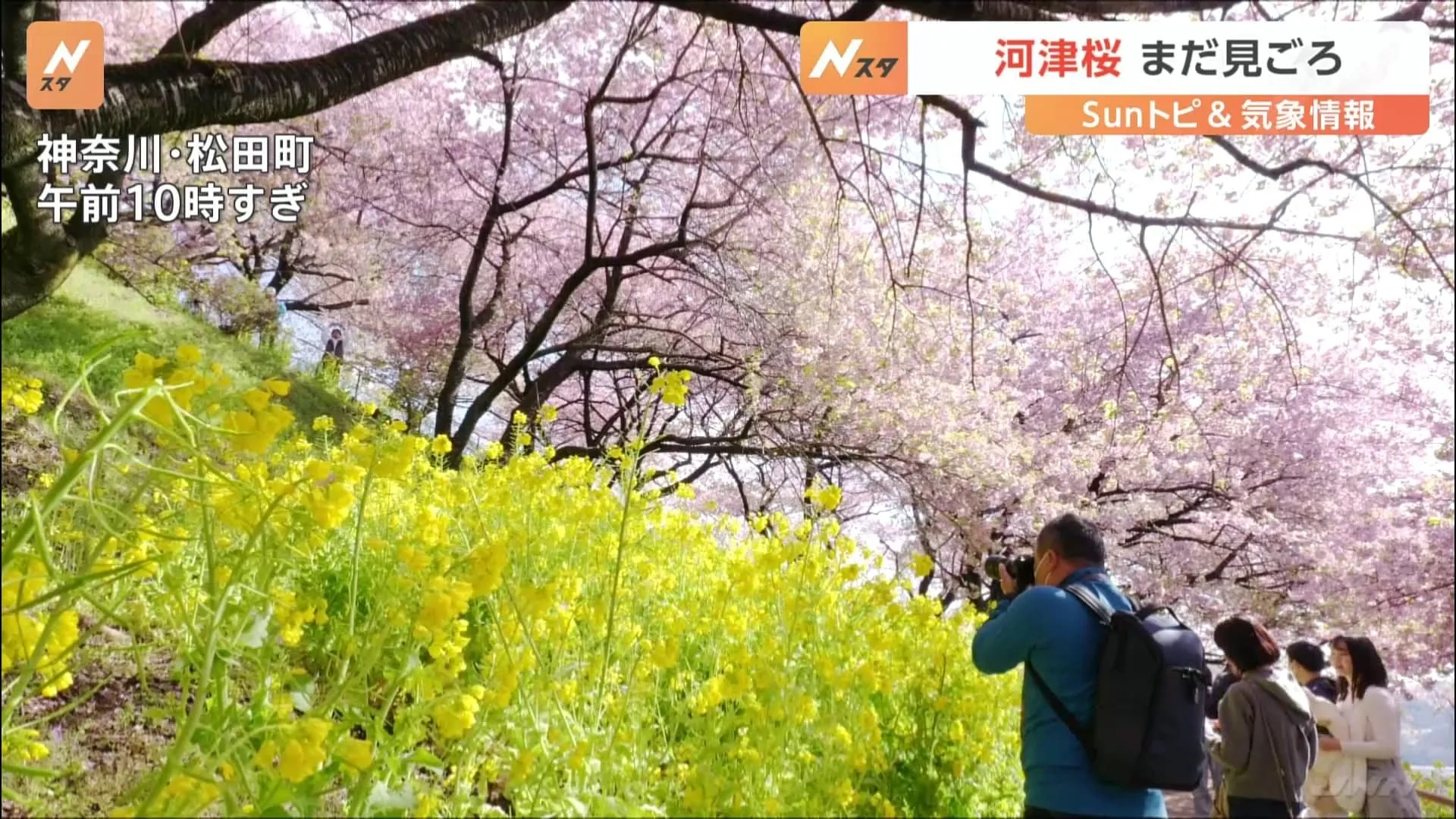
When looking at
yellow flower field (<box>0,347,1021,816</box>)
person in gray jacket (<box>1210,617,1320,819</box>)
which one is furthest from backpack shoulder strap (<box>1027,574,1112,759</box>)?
person in gray jacket (<box>1210,617,1320,819</box>)

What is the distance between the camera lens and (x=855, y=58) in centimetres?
262

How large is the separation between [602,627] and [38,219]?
247cm

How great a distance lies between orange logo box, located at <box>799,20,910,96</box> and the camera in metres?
2.46

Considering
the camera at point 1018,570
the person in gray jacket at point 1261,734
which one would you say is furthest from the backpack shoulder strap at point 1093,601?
the person in gray jacket at point 1261,734

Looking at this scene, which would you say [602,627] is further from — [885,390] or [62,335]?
[62,335]

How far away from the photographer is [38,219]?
2.86 metres

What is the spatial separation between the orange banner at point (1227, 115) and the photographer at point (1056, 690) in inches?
50.8

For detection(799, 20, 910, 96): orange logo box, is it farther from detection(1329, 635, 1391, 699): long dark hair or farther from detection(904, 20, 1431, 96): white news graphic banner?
detection(1329, 635, 1391, 699): long dark hair

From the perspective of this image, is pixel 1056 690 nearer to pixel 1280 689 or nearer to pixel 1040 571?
pixel 1040 571

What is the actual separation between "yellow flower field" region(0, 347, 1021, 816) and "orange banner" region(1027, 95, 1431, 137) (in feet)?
4.31

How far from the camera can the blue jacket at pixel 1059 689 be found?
186 cm

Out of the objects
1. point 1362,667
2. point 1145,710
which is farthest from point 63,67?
point 1362,667

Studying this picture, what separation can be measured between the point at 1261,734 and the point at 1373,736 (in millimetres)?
880

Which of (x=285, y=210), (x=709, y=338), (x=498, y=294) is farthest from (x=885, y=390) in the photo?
(x=285, y=210)
